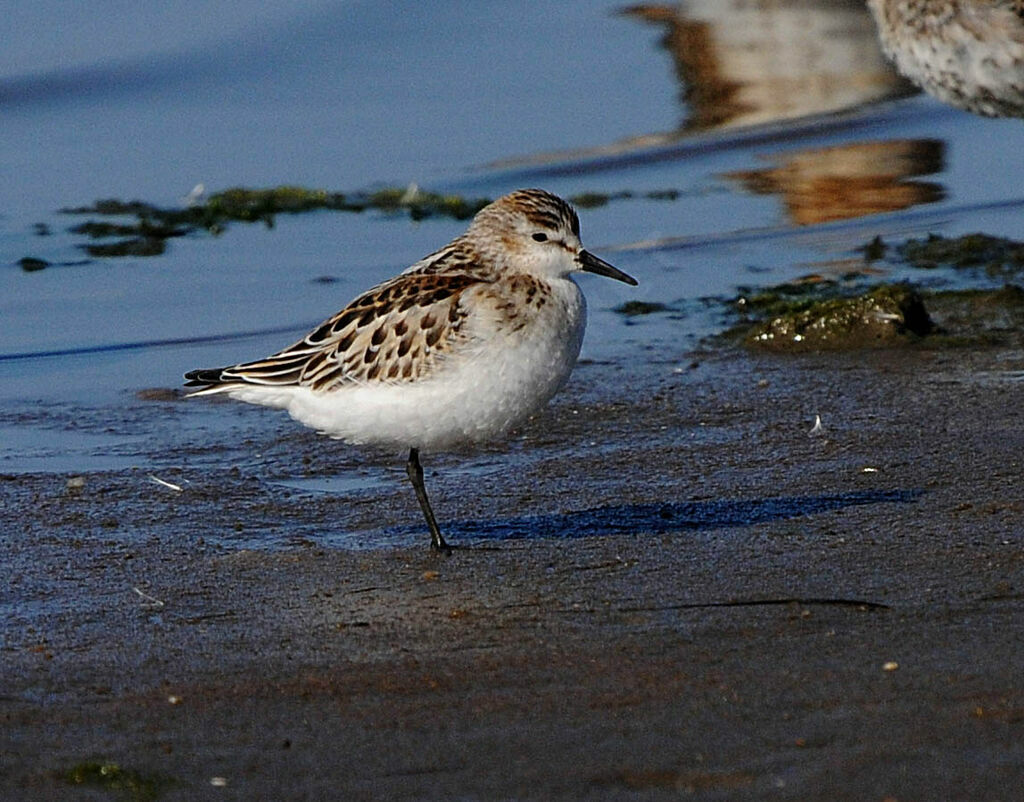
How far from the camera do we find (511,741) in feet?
13.4

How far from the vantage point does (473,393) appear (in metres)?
5.70

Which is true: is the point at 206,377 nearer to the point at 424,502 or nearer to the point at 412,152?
the point at 424,502

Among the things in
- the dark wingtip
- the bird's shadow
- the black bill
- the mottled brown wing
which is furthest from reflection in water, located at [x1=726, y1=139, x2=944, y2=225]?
the dark wingtip

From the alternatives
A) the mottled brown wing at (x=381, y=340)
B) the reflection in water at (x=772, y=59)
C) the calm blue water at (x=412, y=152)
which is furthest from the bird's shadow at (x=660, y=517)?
the reflection in water at (x=772, y=59)

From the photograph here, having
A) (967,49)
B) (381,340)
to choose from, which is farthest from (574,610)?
(967,49)

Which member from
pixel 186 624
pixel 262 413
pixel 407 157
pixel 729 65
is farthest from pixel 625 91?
pixel 186 624

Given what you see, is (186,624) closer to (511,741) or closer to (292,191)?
(511,741)

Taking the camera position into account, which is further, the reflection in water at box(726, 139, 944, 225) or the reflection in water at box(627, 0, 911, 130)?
the reflection in water at box(627, 0, 911, 130)

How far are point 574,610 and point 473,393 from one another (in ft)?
2.95

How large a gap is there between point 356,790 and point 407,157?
9139mm

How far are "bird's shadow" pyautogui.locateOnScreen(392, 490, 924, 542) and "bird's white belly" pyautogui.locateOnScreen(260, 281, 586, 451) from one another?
0.33 m

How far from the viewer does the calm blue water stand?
9164mm

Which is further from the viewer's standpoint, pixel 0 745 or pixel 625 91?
pixel 625 91

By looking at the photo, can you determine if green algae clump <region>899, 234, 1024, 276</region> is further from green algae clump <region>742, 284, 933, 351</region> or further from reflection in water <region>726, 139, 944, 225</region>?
green algae clump <region>742, 284, 933, 351</region>
